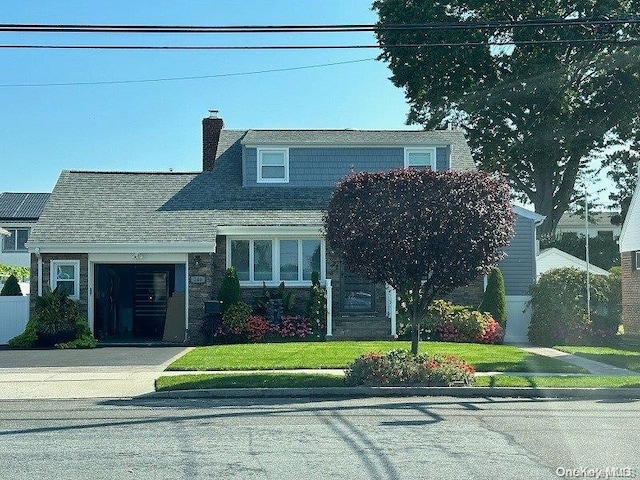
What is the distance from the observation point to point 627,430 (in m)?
10.4

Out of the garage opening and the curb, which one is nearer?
the curb

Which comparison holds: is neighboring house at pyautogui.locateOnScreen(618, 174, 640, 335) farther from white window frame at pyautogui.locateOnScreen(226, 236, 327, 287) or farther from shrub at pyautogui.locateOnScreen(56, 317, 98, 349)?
shrub at pyautogui.locateOnScreen(56, 317, 98, 349)

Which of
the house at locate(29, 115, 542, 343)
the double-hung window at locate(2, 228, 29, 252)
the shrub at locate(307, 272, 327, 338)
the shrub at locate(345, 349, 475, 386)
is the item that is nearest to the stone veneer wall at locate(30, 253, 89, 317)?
the house at locate(29, 115, 542, 343)

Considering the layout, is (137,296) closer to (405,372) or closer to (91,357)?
(91,357)

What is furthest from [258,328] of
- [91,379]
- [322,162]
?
[91,379]

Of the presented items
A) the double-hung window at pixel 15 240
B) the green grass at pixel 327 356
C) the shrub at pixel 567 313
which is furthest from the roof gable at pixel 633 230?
the double-hung window at pixel 15 240

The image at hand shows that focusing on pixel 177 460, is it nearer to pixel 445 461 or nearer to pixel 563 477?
pixel 445 461

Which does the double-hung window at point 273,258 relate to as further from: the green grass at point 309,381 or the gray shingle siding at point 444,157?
the green grass at point 309,381

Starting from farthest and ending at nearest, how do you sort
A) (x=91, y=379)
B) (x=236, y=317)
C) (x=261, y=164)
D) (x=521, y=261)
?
(x=261, y=164) → (x=521, y=261) → (x=236, y=317) → (x=91, y=379)

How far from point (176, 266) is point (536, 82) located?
20192 millimetres

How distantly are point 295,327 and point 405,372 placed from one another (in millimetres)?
9990

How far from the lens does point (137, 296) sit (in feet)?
91.0

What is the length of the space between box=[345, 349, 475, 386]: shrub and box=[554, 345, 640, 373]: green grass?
4.79m

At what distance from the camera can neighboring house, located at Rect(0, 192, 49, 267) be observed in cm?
5541
